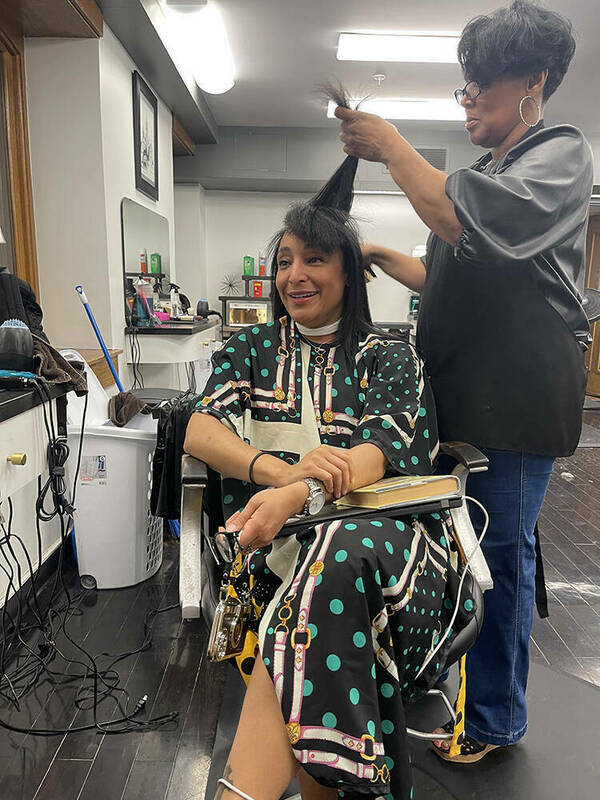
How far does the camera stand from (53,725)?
161cm

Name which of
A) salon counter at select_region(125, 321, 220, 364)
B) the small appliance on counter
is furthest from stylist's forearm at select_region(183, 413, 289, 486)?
the small appliance on counter

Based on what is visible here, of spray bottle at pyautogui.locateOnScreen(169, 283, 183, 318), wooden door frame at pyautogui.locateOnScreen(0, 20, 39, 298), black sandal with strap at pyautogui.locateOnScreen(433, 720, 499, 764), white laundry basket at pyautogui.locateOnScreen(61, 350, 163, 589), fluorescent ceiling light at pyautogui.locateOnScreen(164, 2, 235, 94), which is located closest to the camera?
black sandal with strap at pyautogui.locateOnScreen(433, 720, 499, 764)

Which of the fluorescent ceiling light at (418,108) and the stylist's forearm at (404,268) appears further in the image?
→ the fluorescent ceiling light at (418,108)

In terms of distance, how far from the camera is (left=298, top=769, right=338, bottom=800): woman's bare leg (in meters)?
1.10

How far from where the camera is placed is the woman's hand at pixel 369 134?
120 centimetres

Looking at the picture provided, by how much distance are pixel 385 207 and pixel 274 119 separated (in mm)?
1682

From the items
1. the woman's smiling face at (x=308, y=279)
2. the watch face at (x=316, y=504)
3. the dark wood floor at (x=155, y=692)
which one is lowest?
the dark wood floor at (x=155, y=692)

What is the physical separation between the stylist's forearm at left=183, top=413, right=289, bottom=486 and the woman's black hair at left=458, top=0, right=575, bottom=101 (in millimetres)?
954

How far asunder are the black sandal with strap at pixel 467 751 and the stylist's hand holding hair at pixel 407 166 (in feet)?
4.17

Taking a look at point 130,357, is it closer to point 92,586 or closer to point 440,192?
point 92,586

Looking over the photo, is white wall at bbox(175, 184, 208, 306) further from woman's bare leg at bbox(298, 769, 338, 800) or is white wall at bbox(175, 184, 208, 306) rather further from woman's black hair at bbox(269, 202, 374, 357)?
woman's bare leg at bbox(298, 769, 338, 800)

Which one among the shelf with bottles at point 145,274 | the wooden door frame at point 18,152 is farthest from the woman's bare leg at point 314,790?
the shelf with bottles at point 145,274

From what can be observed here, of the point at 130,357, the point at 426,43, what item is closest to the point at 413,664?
the point at 130,357

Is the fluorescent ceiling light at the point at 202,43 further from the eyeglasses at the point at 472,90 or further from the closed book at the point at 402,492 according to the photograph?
the closed book at the point at 402,492
